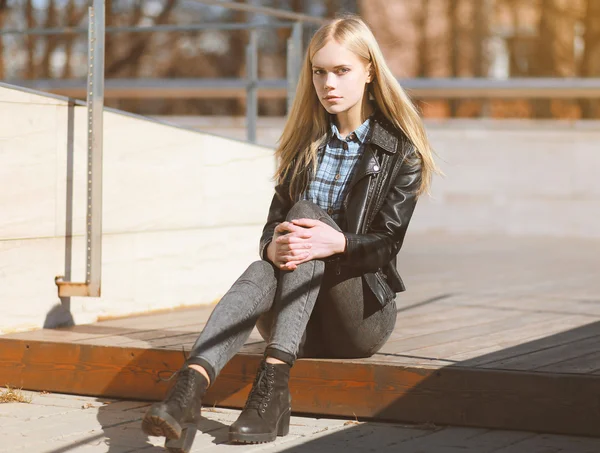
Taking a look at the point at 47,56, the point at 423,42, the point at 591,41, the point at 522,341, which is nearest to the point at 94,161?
the point at 522,341

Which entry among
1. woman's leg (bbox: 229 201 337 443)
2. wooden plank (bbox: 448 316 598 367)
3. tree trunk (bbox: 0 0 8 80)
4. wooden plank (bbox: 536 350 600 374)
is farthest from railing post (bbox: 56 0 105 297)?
tree trunk (bbox: 0 0 8 80)

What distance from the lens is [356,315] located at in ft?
11.3

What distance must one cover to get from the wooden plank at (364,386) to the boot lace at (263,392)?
0.36 metres

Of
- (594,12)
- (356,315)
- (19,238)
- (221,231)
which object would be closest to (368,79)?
(356,315)

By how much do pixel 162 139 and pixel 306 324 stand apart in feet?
6.08

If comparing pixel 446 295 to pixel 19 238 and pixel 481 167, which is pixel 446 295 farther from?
pixel 481 167

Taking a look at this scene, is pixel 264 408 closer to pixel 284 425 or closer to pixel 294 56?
pixel 284 425

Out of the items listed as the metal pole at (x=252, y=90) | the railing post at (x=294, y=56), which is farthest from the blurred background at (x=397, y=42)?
the railing post at (x=294, y=56)

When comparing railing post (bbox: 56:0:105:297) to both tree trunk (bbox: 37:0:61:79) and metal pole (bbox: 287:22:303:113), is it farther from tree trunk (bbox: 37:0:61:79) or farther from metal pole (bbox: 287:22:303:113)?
tree trunk (bbox: 37:0:61:79)

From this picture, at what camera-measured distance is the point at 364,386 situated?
3480mm

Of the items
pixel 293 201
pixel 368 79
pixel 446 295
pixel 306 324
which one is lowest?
pixel 446 295

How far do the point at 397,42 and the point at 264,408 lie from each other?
14.4m

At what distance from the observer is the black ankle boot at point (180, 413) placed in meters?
2.88

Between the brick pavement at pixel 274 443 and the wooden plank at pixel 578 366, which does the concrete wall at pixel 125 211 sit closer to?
the brick pavement at pixel 274 443
